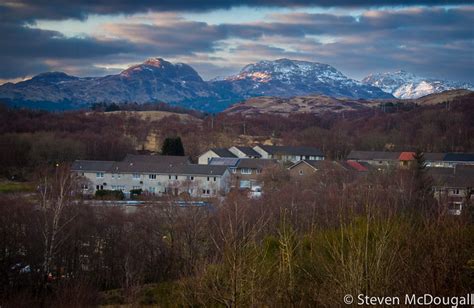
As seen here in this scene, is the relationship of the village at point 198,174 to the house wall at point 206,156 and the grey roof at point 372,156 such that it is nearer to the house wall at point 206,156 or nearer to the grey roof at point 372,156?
the house wall at point 206,156

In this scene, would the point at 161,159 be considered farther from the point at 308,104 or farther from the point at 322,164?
the point at 308,104

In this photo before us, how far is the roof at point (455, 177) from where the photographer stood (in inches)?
1681

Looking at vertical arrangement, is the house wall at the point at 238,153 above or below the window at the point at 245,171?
above

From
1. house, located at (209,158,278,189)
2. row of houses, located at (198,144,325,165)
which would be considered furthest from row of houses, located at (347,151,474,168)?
house, located at (209,158,278,189)

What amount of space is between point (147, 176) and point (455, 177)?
25.1 m

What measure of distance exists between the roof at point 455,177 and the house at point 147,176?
17.0 m

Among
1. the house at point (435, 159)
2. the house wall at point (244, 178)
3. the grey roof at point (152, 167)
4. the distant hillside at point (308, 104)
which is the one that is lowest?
the house wall at point (244, 178)

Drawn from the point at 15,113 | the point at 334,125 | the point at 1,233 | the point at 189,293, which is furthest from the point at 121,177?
the point at 334,125

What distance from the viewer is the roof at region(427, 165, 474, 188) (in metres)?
42.7

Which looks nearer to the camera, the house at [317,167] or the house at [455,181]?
the house at [455,181]

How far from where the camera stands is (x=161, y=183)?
4912 cm

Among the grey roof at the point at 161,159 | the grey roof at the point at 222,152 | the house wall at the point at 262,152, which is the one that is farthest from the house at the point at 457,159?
the grey roof at the point at 161,159

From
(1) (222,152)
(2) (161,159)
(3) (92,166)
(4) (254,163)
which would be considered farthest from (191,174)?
(1) (222,152)

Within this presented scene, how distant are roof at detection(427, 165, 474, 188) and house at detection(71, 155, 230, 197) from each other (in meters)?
17.0
